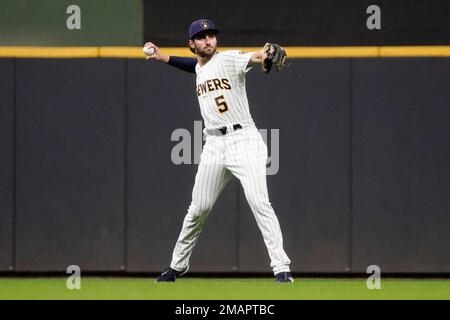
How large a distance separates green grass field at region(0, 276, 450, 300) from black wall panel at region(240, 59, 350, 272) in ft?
0.93

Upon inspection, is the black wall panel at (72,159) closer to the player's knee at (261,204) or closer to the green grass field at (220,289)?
the green grass field at (220,289)

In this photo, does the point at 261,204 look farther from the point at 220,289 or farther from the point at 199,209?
the point at 220,289

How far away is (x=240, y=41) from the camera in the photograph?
1046 centimetres

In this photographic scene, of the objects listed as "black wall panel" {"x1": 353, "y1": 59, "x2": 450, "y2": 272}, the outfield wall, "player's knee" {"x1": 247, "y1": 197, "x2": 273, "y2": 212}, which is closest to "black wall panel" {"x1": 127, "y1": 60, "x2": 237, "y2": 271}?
the outfield wall

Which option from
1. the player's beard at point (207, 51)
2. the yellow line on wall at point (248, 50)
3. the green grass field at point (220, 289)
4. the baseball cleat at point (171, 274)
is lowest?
the green grass field at point (220, 289)

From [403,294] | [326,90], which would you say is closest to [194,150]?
[326,90]

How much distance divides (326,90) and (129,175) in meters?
1.82

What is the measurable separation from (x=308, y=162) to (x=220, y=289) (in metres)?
1.62

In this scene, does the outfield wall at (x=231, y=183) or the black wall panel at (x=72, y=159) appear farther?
the black wall panel at (x=72, y=159)

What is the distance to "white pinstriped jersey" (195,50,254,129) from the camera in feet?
28.9

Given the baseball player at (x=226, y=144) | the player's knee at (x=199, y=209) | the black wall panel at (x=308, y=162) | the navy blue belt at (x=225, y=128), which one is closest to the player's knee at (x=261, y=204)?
the baseball player at (x=226, y=144)

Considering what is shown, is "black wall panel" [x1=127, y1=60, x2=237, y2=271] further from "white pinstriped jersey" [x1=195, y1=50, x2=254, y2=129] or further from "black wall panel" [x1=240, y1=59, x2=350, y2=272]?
"white pinstriped jersey" [x1=195, y1=50, x2=254, y2=129]

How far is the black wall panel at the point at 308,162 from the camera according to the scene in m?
10.4

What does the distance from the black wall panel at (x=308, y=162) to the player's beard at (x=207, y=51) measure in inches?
62.4
